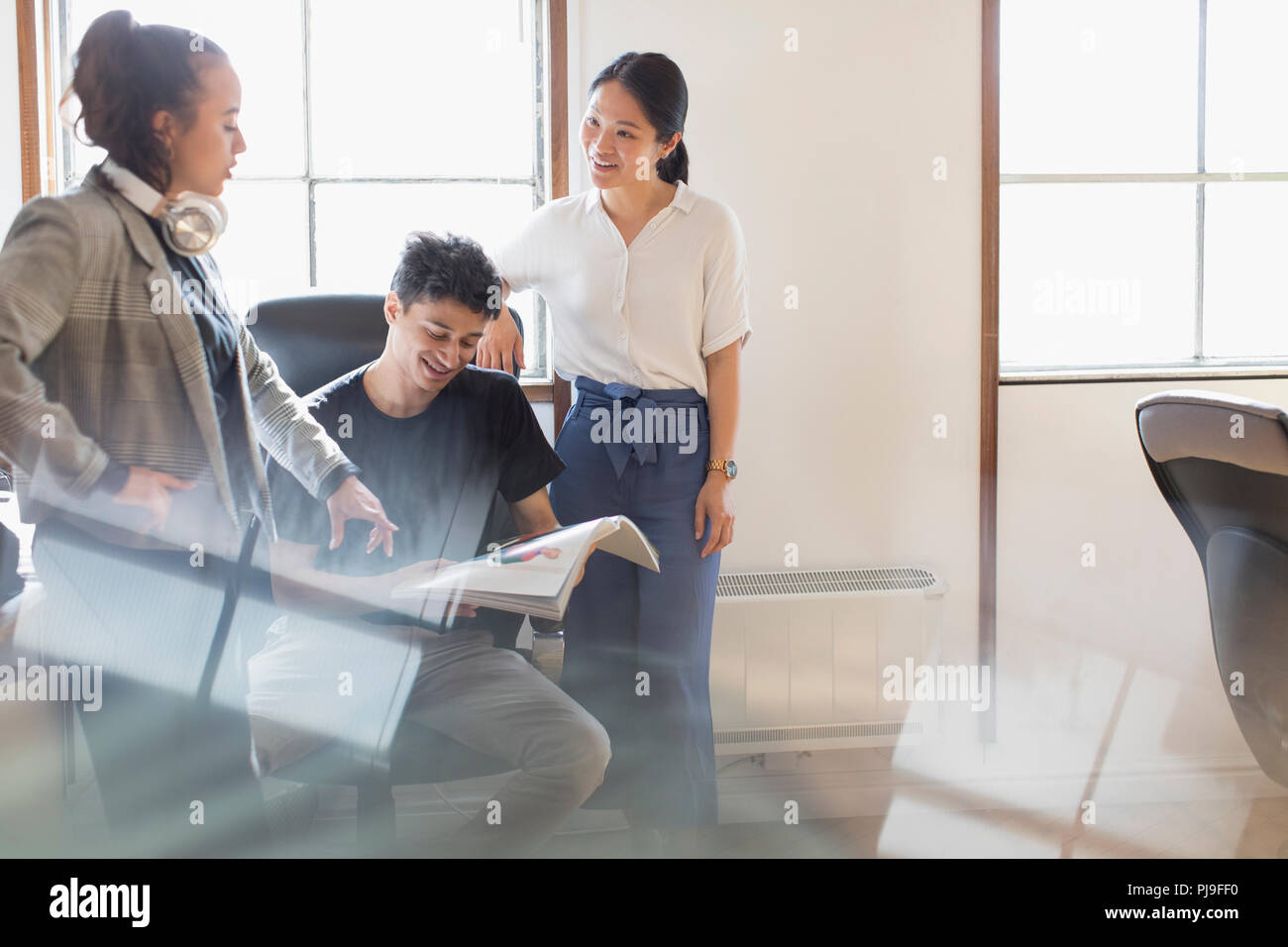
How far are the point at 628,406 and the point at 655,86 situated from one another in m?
0.56

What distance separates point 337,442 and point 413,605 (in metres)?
0.33

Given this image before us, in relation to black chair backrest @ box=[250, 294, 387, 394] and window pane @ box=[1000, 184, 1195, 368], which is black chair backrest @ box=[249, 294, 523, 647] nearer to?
black chair backrest @ box=[250, 294, 387, 394]

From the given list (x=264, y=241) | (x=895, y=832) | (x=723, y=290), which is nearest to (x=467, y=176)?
(x=264, y=241)

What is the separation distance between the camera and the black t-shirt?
1.59 meters

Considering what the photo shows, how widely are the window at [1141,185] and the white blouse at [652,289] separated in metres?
0.96

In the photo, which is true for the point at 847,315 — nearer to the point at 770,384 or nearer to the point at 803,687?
the point at 770,384

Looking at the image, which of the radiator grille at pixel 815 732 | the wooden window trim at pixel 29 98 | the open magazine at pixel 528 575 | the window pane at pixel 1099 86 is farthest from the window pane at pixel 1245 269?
the wooden window trim at pixel 29 98

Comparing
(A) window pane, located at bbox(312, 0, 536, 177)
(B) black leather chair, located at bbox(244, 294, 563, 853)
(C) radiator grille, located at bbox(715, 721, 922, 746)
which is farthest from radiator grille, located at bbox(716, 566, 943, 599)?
(A) window pane, located at bbox(312, 0, 536, 177)

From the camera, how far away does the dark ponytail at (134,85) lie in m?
1.13

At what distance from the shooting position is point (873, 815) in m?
2.27

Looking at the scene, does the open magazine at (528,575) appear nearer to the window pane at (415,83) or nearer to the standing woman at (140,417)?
the standing woman at (140,417)

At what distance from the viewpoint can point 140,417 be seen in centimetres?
114

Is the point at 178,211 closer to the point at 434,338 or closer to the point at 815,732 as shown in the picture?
the point at 434,338
